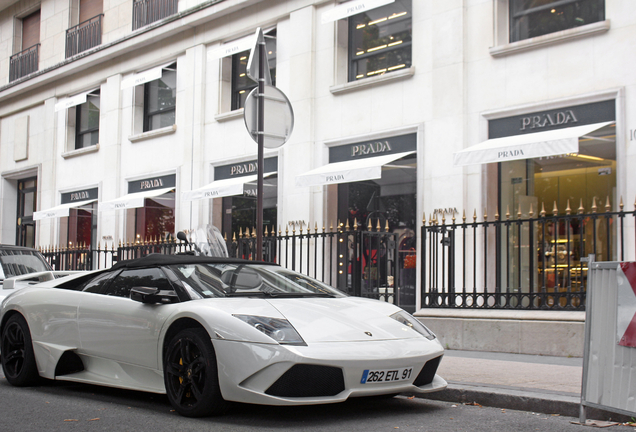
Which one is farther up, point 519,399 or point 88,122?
point 88,122

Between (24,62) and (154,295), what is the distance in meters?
21.4

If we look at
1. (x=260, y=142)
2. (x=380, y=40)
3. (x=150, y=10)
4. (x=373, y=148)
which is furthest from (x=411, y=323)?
(x=150, y=10)

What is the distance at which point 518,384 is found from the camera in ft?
20.7

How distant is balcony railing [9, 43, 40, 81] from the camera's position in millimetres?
23827

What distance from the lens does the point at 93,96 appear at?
21.8 m

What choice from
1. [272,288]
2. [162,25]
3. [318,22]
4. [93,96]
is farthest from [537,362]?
[93,96]

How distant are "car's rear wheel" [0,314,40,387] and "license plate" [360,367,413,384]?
3.49 meters

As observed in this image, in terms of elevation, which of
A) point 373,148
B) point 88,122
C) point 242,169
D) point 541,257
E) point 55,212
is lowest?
point 541,257

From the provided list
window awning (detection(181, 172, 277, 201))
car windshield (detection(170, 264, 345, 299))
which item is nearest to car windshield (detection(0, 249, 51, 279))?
window awning (detection(181, 172, 277, 201))

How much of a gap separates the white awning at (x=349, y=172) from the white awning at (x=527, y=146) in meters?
1.61

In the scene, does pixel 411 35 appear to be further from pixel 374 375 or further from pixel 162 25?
pixel 374 375

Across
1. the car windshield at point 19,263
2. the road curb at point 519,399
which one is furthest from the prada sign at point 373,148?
the road curb at point 519,399

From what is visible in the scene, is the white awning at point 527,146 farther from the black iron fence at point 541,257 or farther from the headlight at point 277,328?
the headlight at point 277,328

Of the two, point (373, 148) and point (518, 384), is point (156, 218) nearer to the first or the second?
point (373, 148)
